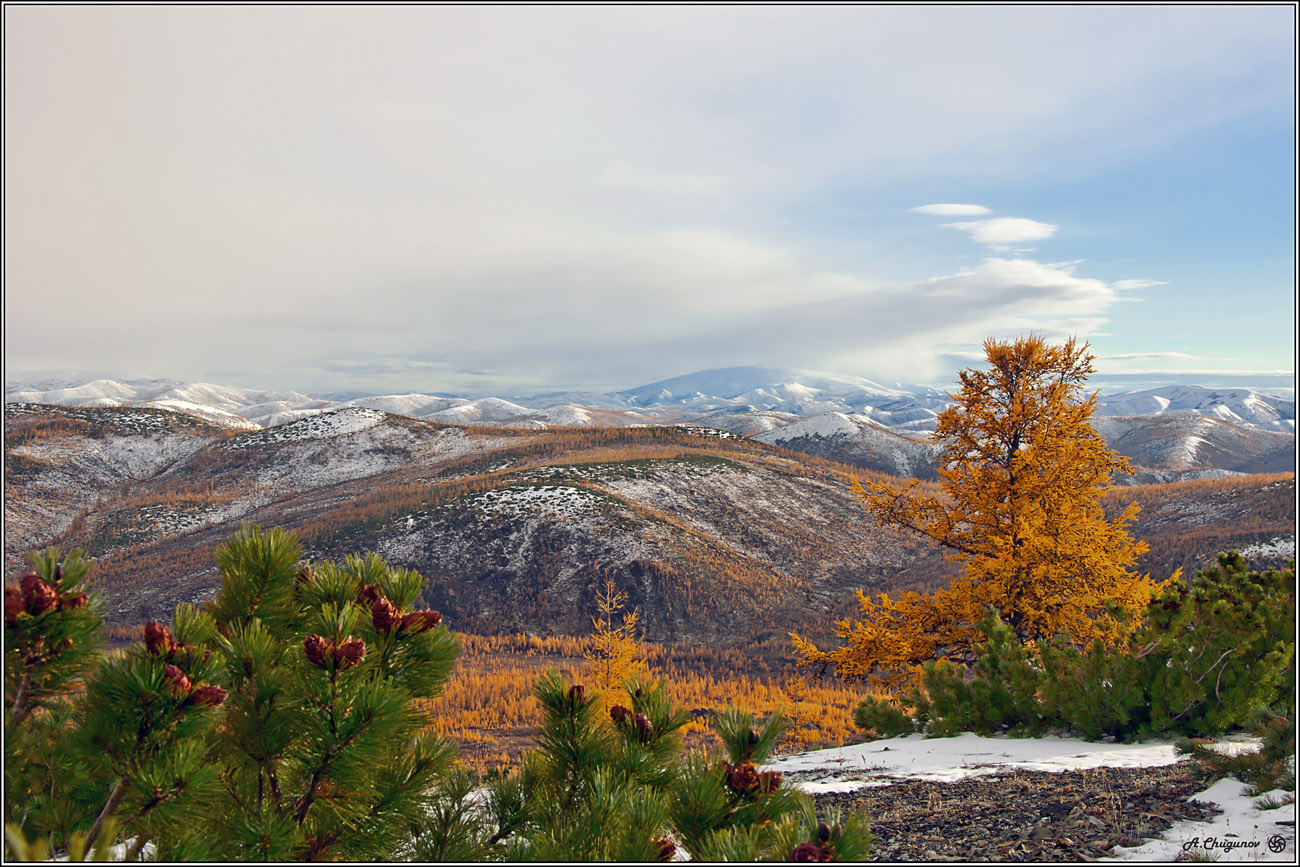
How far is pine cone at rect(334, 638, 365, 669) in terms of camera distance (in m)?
2.51

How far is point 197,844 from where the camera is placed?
7.92 feet

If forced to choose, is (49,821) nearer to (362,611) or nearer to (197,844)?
(197,844)

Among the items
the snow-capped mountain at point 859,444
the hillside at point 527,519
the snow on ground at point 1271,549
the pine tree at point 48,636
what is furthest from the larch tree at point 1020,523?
the snow-capped mountain at point 859,444

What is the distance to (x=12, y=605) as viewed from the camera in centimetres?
245

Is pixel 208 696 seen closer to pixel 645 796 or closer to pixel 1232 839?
pixel 645 796

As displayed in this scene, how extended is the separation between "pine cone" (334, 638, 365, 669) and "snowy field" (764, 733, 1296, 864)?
4692 mm

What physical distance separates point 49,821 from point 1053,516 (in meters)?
13.6

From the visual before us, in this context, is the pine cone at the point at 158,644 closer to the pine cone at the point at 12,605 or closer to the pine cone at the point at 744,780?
the pine cone at the point at 12,605

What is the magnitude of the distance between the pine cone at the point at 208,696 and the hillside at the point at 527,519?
24101mm

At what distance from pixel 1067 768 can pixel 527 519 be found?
3077 cm

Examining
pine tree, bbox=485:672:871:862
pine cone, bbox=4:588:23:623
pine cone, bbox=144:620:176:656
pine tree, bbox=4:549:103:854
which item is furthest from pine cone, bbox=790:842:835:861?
pine cone, bbox=4:588:23:623

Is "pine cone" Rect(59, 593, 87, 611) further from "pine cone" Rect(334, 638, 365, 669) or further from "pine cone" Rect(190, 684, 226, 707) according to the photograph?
"pine cone" Rect(334, 638, 365, 669)

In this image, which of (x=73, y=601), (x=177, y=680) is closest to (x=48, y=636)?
(x=73, y=601)

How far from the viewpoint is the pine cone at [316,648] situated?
97.9 inches
